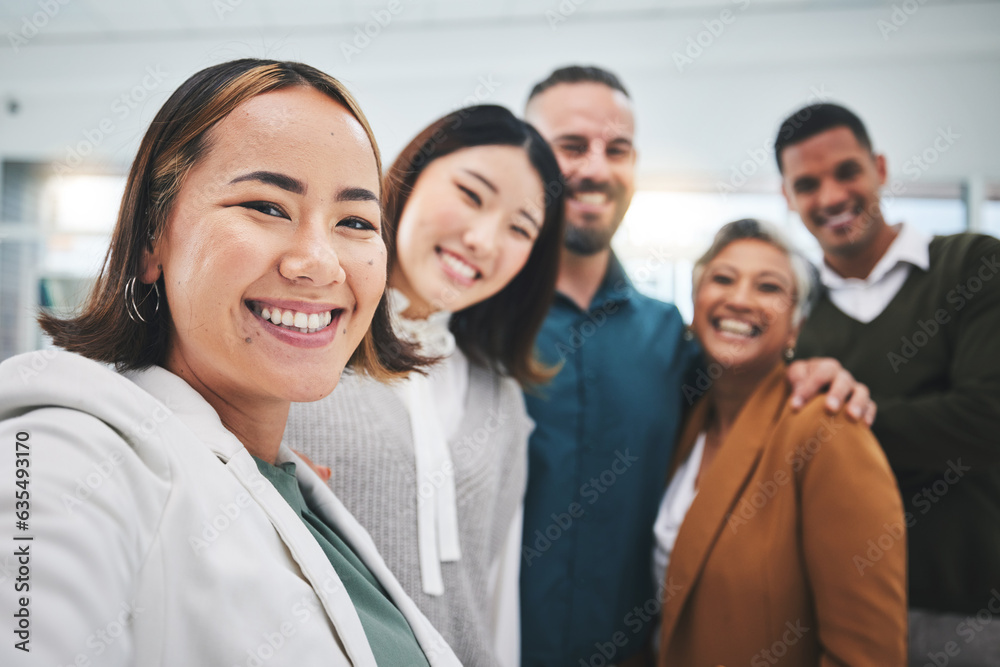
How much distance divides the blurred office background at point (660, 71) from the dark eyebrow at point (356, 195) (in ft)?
12.3

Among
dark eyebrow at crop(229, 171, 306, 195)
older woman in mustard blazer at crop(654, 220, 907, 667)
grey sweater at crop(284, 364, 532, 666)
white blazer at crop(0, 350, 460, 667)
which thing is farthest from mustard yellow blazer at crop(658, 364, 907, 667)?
dark eyebrow at crop(229, 171, 306, 195)

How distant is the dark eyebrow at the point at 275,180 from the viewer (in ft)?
2.36

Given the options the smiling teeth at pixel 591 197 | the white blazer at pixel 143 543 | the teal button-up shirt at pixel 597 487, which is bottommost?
the teal button-up shirt at pixel 597 487

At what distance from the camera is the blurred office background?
4.31 meters

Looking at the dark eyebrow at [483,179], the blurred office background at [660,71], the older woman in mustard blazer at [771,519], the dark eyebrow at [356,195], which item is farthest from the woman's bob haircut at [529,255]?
the blurred office background at [660,71]

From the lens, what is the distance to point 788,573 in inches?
59.6

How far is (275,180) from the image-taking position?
2.37ft

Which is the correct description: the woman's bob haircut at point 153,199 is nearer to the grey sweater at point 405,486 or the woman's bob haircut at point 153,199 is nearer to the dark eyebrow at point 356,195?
the dark eyebrow at point 356,195

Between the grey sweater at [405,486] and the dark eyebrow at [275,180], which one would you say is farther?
the grey sweater at [405,486]

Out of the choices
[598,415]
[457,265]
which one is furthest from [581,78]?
[598,415]

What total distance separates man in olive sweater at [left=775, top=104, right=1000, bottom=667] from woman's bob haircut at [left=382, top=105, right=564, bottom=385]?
36.8 inches

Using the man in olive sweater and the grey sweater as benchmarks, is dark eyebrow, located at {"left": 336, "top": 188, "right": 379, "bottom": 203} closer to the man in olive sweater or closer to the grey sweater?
the grey sweater

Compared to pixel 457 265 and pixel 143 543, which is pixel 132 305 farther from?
pixel 457 265

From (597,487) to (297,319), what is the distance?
1.25m
